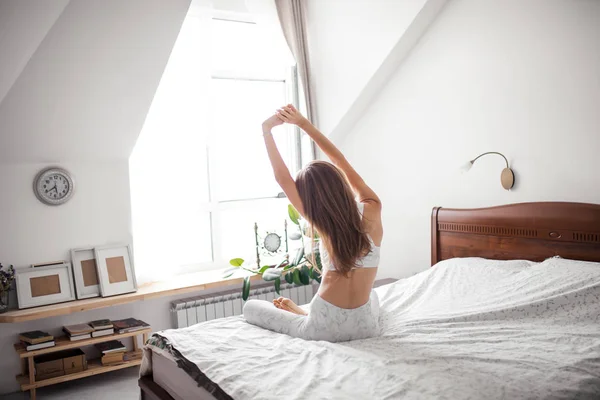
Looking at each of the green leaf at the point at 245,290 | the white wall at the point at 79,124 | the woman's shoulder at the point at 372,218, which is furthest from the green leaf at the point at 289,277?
the woman's shoulder at the point at 372,218

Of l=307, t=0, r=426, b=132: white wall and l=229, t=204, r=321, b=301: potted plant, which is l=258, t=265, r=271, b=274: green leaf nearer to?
l=229, t=204, r=321, b=301: potted plant

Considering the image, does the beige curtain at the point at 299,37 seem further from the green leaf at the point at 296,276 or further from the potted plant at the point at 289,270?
the green leaf at the point at 296,276

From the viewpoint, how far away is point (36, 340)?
3.15 meters

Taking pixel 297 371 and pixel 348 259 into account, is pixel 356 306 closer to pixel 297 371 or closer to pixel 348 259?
pixel 348 259

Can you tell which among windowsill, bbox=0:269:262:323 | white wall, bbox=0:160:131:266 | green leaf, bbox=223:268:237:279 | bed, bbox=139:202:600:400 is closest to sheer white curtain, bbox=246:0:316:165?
green leaf, bbox=223:268:237:279

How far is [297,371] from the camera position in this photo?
190 cm

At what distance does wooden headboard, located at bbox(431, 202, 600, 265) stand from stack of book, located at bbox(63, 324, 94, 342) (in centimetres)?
214

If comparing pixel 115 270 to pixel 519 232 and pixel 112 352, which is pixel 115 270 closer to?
pixel 112 352

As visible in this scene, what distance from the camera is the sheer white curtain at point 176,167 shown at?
3842mm

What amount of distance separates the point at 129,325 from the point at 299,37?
240 centimetres

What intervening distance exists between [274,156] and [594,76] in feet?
5.33

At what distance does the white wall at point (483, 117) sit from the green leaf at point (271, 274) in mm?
859

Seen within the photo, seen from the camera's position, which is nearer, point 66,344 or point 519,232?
point 519,232

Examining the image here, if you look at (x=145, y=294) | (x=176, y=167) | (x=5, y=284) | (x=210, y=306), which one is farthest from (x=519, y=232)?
(x=5, y=284)
